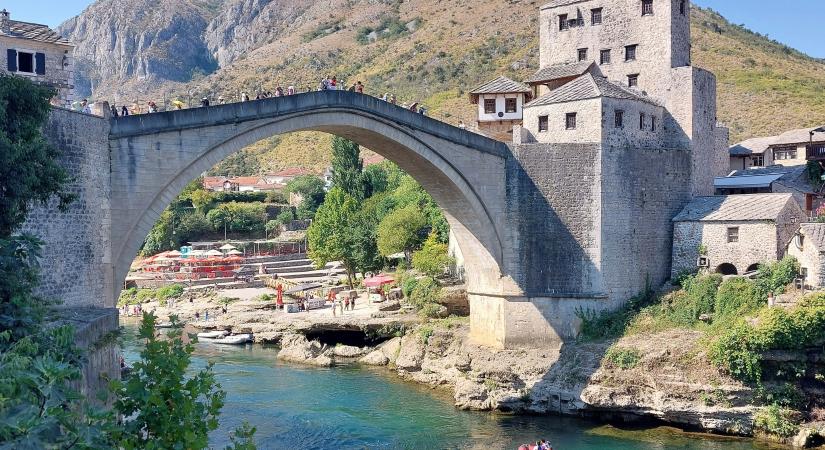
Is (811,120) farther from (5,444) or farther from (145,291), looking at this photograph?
(5,444)

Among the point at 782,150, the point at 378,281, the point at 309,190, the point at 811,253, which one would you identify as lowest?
the point at 378,281

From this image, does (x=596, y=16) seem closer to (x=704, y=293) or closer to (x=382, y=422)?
(x=704, y=293)

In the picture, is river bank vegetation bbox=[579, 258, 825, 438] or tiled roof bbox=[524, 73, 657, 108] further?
tiled roof bbox=[524, 73, 657, 108]

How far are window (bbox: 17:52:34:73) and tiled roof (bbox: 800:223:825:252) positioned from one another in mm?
24092

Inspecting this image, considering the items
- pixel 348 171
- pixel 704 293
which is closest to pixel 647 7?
pixel 704 293

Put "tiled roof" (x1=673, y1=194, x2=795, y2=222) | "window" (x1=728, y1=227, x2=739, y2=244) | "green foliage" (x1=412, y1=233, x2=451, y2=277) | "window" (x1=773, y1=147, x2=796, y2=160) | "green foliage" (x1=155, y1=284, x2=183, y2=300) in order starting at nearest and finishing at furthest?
"tiled roof" (x1=673, y1=194, x2=795, y2=222), "window" (x1=728, y1=227, x2=739, y2=244), "green foliage" (x1=412, y1=233, x2=451, y2=277), "window" (x1=773, y1=147, x2=796, y2=160), "green foliage" (x1=155, y1=284, x2=183, y2=300)

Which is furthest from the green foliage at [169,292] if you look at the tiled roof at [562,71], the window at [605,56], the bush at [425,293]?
the window at [605,56]

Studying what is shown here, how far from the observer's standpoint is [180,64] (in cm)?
15638

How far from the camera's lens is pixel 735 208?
93.5ft

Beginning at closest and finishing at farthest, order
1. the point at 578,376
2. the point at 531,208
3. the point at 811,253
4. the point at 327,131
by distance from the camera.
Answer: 1. the point at 811,253
2. the point at 578,376
3. the point at 327,131
4. the point at 531,208

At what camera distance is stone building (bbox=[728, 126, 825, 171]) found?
3722 cm

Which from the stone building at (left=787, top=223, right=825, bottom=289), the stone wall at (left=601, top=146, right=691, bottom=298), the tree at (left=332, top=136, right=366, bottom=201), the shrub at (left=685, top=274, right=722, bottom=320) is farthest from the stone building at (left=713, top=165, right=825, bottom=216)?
the tree at (left=332, top=136, right=366, bottom=201)

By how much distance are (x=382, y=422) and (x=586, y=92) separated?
529 inches

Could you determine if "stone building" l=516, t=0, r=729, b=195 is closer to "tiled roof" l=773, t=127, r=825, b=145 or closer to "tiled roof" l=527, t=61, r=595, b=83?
"tiled roof" l=527, t=61, r=595, b=83
